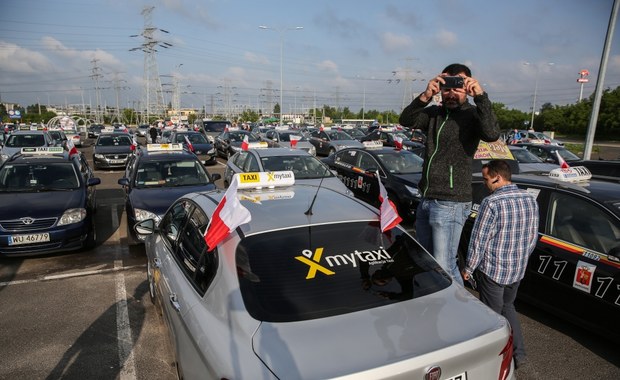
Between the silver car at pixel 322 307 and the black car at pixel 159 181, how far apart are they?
3.81 metres

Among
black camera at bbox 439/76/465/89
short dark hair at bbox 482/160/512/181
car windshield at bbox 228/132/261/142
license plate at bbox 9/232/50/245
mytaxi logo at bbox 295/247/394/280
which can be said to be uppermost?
black camera at bbox 439/76/465/89

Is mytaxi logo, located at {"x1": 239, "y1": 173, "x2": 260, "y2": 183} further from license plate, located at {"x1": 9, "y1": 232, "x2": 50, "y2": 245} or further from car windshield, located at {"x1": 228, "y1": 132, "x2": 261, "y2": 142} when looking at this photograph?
car windshield, located at {"x1": 228, "y1": 132, "x2": 261, "y2": 142}

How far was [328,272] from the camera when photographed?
2357 millimetres

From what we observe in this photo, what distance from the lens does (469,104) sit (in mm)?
3367

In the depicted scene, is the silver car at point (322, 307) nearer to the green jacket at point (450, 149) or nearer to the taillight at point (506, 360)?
the taillight at point (506, 360)

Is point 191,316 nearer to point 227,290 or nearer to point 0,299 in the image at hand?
point 227,290

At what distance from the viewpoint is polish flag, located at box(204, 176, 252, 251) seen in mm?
2389

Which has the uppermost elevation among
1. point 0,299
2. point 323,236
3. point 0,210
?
point 323,236

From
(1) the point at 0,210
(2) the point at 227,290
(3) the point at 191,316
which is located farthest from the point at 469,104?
(1) the point at 0,210

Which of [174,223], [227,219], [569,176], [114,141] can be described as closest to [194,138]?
[114,141]

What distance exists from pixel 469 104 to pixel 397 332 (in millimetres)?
2173

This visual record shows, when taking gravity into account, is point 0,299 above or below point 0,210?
below

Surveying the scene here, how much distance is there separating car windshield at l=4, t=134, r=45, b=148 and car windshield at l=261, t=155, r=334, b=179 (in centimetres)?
1212

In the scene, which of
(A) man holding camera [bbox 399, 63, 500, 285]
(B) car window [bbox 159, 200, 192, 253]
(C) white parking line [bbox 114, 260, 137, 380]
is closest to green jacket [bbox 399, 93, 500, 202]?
(A) man holding camera [bbox 399, 63, 500, 285]
